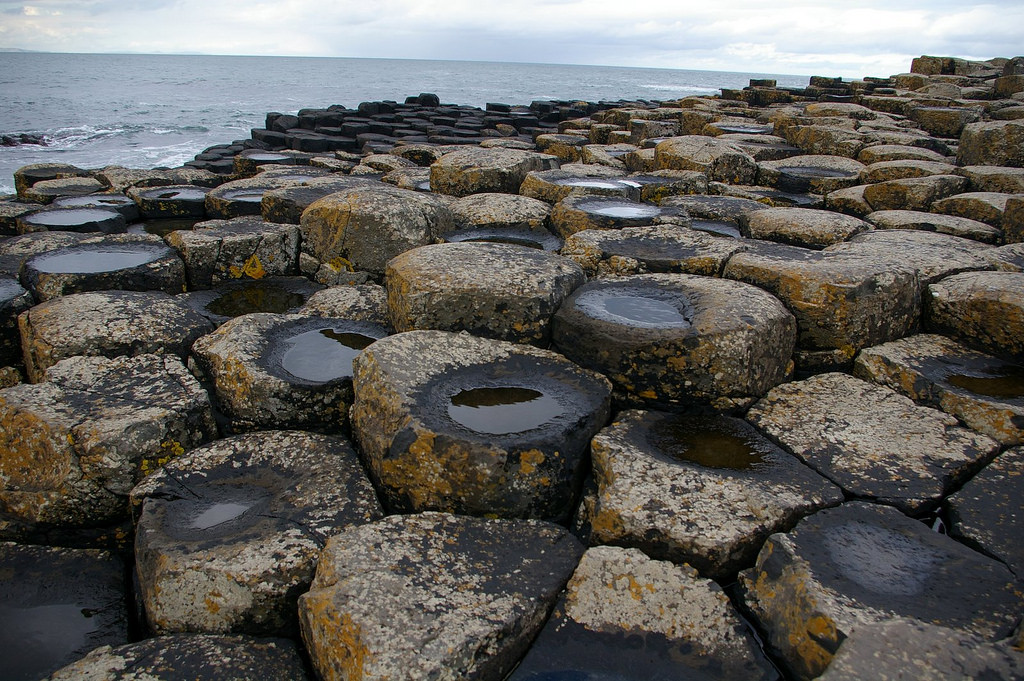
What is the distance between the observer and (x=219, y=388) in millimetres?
2898

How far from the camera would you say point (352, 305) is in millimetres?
3604

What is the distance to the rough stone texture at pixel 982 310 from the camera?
275 centimetres

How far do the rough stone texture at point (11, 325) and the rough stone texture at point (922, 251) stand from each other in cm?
460

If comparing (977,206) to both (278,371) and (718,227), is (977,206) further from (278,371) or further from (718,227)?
(278,371)

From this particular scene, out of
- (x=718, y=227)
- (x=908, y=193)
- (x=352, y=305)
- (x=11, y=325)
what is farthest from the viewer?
(x=908, y=193)

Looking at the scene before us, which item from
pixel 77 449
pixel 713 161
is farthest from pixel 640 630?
pixel 713 161

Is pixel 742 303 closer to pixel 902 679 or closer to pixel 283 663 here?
pixel 902 679

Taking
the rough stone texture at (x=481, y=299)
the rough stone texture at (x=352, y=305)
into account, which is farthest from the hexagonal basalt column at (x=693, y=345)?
the rough stone texture at (x=352, y=305)

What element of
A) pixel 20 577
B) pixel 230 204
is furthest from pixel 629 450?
pixel 230 204

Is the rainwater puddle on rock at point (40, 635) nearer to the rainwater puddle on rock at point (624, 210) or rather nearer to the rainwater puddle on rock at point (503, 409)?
the rainwater puddle on rock at point (503, 409)

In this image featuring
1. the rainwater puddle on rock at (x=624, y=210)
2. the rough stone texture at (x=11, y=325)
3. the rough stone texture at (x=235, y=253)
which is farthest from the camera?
the rainwater puddle on rock at (x=624, y=210)

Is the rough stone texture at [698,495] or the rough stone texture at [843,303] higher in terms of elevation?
the rough stone texture at [843,303]

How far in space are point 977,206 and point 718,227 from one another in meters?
1.91

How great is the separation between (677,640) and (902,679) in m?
0.58
